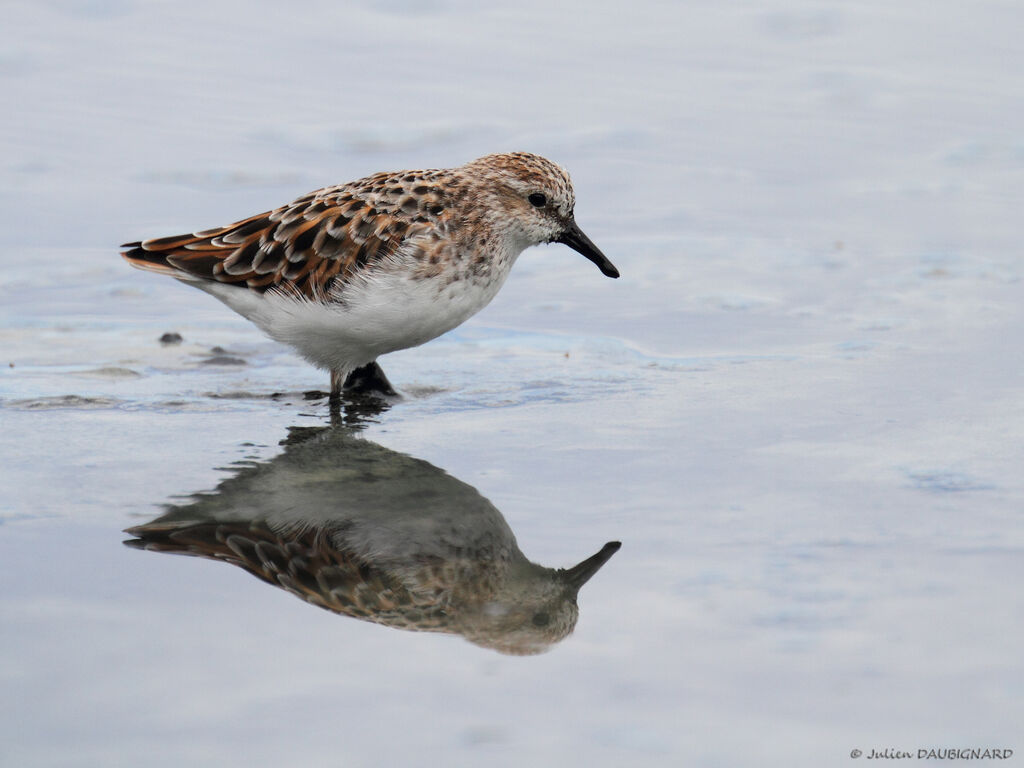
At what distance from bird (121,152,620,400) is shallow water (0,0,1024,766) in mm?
433

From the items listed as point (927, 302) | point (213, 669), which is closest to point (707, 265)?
point (927, 302)

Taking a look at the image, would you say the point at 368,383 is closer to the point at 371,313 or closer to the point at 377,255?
the point at 371,313

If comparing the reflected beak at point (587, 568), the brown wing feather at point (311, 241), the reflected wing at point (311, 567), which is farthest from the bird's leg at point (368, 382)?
the reflected beak at point (587, 568)

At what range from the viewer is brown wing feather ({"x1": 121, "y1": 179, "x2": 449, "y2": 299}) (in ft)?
24.9

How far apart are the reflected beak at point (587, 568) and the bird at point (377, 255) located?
2.31 meters

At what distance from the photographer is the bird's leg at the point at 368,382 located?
308 inches

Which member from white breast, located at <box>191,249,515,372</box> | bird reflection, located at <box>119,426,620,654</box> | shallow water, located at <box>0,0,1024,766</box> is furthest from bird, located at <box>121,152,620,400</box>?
bird reflection, located at <box>119,426,620,654</box>

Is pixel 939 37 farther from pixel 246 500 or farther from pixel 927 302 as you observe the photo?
pixel 246 500

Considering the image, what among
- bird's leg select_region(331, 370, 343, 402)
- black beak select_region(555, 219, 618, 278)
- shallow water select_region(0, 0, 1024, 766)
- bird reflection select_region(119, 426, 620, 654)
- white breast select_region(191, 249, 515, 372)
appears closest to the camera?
shallow water select_region(0, 0, 1024, 766)

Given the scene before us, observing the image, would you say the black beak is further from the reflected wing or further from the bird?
the reflected wing

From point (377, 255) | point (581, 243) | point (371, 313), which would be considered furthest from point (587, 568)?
point (581, 243)

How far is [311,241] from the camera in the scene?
25.6ft

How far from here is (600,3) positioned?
563 inches

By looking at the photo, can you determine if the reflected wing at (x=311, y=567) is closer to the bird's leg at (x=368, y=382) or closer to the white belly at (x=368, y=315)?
the white belly at (x=368, y=315)
